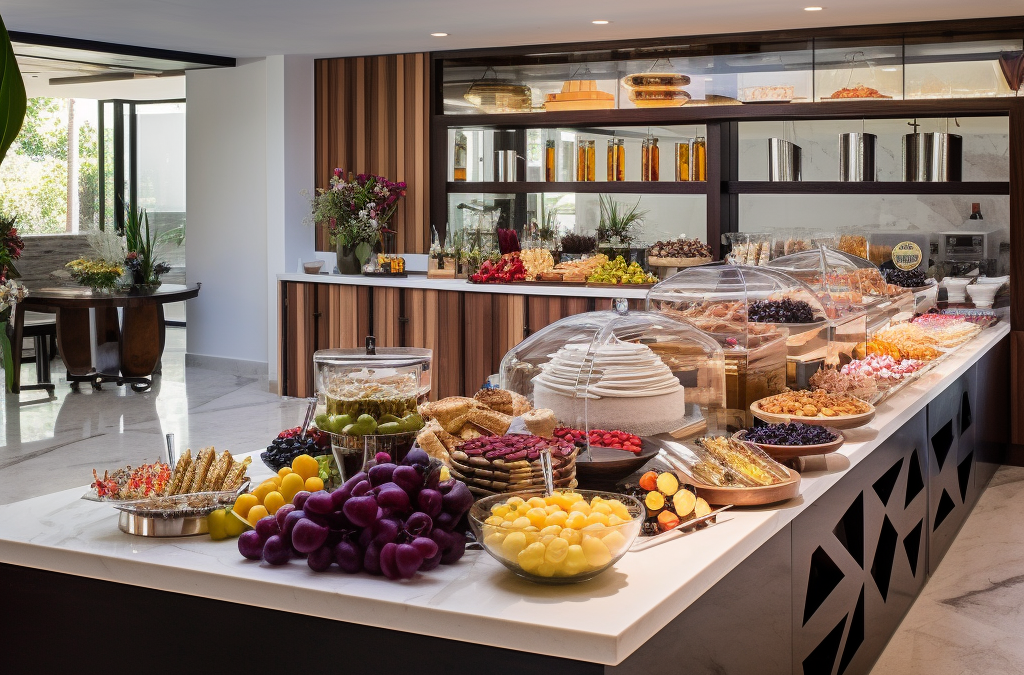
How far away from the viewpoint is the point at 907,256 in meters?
6.91

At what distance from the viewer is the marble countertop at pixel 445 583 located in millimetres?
1699

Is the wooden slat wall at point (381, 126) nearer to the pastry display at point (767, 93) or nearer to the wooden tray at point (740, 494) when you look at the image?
the pastry display at point (767, 93)

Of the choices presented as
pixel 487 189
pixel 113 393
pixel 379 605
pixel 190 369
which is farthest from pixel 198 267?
pixel 379 605

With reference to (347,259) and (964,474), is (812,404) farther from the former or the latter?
(347,259)

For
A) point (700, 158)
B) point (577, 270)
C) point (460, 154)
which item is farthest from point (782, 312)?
point (460, 154)

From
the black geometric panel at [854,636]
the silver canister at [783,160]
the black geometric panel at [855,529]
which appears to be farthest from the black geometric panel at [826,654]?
the silver canister at [783,160]

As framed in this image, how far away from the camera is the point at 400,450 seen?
2.23 meters

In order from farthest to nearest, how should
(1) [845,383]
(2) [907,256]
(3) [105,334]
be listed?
(3) [105,334], (2) [907,256], (1) [845,383]

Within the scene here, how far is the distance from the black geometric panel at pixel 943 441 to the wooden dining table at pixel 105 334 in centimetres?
637

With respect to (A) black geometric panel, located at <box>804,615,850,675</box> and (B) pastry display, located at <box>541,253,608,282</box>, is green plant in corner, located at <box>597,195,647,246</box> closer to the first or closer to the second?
(B) pastry display, located at <box>541,253,608,282</box>

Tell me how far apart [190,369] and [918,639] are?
7589mm

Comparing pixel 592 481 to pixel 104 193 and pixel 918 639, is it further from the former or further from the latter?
pixel 104 193

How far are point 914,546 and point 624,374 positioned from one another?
1812 millimetres

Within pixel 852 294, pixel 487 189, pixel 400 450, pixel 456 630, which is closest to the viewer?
pixel 456 630
